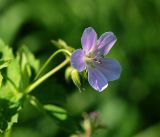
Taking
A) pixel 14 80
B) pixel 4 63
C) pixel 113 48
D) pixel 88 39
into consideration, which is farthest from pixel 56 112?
pixel 113 48

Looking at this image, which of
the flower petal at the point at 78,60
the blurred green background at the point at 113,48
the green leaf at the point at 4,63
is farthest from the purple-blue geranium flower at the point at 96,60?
the blurred green background at the point at 113,48

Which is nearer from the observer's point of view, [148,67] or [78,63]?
[78,63]

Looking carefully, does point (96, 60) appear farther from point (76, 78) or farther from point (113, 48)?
point (113, 48)

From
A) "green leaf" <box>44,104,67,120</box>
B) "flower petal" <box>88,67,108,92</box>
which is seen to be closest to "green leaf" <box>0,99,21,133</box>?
"green leaf" <box>44,104,67,120</box>

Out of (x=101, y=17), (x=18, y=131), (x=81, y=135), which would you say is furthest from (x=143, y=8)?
(x=81, y=135)

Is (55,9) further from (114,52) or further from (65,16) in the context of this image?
(114,52)
